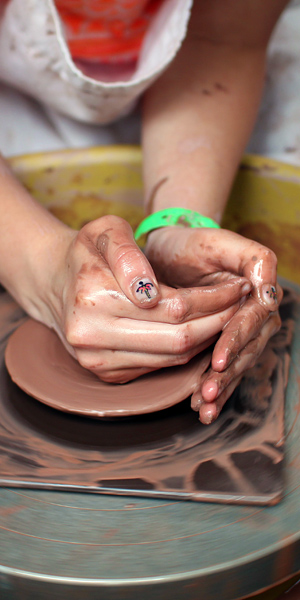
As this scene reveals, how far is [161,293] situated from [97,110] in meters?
0.75

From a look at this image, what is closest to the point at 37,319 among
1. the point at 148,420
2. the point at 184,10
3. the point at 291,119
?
the point at 148,420

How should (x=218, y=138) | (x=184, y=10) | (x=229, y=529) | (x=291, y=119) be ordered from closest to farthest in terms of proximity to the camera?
(x=229, y=529) → (x=184, y=10) → (x=218, y=138) → (x=291, y=119)

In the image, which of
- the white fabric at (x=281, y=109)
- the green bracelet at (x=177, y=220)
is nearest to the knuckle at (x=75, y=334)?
the green bracelet at (x=177, y=220)

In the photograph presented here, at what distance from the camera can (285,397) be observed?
33.5 inches

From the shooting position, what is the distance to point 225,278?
0.89 metres

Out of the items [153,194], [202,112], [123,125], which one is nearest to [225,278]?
[153,194]

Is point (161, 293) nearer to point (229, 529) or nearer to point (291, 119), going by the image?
point (229, 529)

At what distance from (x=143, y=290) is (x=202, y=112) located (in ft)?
2.50

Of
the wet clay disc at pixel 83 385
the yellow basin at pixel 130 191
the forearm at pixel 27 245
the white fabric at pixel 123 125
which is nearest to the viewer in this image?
the wet clay disc at pixel 83 385

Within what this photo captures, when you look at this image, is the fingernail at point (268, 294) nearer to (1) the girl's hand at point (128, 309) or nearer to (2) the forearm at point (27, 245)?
(1) the girl's hand at point (128, 309)

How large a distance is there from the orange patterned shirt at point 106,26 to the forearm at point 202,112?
4.7 inches

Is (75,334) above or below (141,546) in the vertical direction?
above

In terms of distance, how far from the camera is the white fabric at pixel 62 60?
1127 mm

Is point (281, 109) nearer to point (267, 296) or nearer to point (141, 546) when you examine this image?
point (267, 296)
